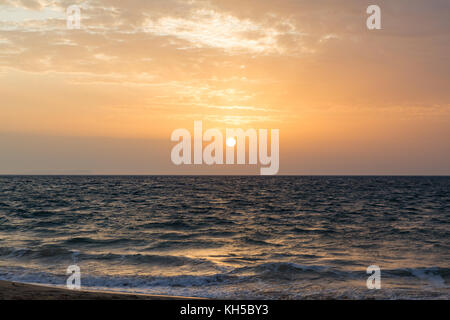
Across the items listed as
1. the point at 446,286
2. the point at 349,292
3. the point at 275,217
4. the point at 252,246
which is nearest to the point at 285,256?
the point at 252,246

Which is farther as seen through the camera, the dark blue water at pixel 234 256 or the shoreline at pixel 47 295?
the dark blue water at pixel 234 256

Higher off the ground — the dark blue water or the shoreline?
the shoreline

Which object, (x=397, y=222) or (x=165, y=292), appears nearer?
(x=165, y=292)

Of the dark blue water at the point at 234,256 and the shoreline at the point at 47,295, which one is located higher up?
the shoreline at the point at 47,295

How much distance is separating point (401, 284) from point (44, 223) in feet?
77.0

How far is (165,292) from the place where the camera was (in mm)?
10781

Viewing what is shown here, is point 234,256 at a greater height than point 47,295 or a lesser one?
lesser

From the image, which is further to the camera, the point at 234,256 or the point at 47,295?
the point at 234,256

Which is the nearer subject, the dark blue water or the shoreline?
the shoreline
